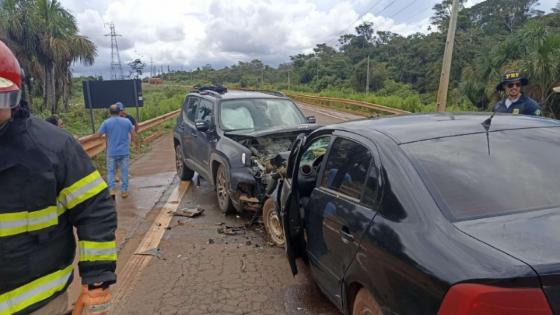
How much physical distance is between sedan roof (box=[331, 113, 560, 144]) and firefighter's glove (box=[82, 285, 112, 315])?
1.81 m

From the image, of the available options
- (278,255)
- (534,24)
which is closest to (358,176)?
(278,255)

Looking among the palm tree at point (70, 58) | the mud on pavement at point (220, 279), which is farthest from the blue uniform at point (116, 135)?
the palm tree at point (70, 58)

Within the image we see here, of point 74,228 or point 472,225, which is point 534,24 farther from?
point 74,228

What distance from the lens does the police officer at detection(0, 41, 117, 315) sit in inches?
72.6

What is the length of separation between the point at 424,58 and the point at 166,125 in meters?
33.2

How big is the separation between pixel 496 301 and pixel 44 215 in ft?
6.07

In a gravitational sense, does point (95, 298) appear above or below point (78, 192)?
below

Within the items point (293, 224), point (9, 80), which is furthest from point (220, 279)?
point (9, 80)

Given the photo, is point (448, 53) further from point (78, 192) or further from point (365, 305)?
point (78, 192)

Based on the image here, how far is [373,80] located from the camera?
165 feet

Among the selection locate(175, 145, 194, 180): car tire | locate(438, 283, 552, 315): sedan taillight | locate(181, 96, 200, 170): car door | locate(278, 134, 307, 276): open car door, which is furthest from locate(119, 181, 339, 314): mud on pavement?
locate(175, 145, 194, 180): car tire

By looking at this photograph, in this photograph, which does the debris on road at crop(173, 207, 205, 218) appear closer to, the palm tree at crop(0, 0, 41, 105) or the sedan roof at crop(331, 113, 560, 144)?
the sedan roof at crop(331, 113, 560, 144)

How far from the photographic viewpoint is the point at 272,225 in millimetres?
5395

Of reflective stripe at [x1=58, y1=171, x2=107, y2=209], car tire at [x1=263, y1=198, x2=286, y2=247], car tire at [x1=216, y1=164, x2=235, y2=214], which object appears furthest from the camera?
car tire at [x1=216, y1=164, x2=235, y2=214]
